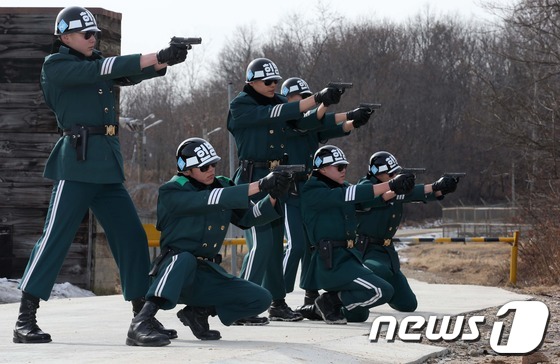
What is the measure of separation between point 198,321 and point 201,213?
2.31 ft

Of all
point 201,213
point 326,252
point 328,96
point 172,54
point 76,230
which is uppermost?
point 172,54

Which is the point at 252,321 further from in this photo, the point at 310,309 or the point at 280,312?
the point at 310,309

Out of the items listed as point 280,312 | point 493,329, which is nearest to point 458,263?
point 280,312

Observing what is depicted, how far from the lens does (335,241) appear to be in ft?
32.9

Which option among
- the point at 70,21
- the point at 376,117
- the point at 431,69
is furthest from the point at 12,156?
the point at 431,69

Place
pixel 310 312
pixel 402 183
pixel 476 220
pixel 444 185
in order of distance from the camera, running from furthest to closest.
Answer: pixel 476 220 → pixel 444 185 → pixel 310 312 → pixel 402 183

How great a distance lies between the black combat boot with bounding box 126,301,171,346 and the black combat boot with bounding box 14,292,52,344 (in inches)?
22.5

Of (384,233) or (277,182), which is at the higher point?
(277,182)

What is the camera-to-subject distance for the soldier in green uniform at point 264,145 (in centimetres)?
953

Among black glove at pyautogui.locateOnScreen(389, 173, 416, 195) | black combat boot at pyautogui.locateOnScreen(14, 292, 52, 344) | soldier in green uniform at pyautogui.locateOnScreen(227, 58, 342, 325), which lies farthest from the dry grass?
black combat boot at pyautogui.locateOnScreen(14, 292, 52, 344)

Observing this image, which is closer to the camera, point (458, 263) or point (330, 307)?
point (330, 307)

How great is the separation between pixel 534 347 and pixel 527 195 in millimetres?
13075

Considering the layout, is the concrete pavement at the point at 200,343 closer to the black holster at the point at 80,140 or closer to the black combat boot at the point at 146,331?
the black combat boot at the point at 146,331

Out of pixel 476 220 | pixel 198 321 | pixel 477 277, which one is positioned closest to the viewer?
pixel 198 321
